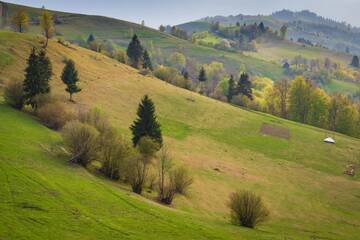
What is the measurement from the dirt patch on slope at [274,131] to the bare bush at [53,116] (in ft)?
182

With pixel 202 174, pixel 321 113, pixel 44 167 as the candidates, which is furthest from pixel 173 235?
pixel 321 113

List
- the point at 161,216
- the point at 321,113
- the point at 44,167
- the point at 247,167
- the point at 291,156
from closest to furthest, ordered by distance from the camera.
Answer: the point at 161,216 < the point at 44,167 < the point at 247,167 < the point at 291,156 < the point at 321,113

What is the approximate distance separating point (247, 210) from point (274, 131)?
62.9m

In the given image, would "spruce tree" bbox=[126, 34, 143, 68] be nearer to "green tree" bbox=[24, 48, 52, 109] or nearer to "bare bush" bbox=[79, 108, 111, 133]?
"green tree" bbox=[24, 48, 52, 109]

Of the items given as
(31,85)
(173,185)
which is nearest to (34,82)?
(31,85)

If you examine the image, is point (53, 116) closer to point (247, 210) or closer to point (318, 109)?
point (247, 210)

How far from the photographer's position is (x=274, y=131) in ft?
346

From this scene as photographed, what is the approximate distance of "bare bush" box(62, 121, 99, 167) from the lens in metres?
49.3

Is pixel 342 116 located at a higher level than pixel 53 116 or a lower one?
higher

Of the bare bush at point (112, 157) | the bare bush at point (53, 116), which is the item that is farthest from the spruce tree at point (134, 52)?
the bare bush at point (112, 157)

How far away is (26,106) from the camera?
229 feet

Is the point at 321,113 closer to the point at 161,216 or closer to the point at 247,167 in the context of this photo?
the point at 247,167

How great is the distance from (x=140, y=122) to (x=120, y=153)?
20092 mm

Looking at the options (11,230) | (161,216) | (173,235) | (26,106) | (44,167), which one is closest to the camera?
(11,230)
